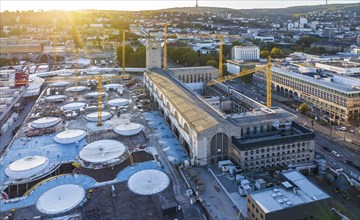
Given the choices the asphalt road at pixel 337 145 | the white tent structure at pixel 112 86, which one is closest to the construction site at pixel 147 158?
the asphalt road at pixel 337 145

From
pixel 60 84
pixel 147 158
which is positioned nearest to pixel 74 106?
pixel 60 84

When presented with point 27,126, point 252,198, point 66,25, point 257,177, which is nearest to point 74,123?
point 27,126

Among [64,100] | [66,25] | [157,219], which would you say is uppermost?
[66,25]

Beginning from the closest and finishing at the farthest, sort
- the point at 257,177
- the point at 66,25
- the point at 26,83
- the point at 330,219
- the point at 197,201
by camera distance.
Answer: the point at 330,219, the point at 197,201, the point at 257,177, the point at 26,83, the point at 66,25

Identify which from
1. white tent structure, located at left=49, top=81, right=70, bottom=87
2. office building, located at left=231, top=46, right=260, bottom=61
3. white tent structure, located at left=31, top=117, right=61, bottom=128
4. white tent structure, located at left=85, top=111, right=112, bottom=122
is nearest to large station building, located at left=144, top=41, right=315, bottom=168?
white tent structure, located at left=85, top=111, right=112, bottom=122

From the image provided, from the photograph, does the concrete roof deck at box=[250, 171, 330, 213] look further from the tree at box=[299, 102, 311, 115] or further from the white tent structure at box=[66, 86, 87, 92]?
the white tent structure at box=[66, 86, 87, 92]

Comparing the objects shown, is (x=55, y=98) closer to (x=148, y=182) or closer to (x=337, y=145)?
(x=148, y=182)

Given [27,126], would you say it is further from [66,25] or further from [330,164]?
[66,25]
